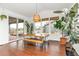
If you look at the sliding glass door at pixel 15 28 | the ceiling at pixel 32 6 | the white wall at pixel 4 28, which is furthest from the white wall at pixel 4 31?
the ceiling at pixel 32 6

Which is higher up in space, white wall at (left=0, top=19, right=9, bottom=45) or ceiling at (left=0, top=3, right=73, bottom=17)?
ceiling at (left=0, top=3, right=73, bottom=17)

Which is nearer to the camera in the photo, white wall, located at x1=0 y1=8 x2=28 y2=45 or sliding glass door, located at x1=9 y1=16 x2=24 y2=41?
white wall, located at x1=0 y1=8 x2=28 y2=45

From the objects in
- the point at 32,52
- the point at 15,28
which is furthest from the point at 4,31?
the point at 32,52

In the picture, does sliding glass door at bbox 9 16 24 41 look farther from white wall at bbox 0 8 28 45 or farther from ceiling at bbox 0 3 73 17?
ceiling at bbox 0 3 73 17


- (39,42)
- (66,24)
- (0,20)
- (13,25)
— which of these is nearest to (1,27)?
(0,20)

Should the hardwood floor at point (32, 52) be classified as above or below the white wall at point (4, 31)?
below

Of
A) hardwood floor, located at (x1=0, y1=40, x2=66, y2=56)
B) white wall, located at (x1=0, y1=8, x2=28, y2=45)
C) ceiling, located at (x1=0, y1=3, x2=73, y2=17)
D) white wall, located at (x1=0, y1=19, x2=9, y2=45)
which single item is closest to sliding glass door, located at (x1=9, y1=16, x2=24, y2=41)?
white wall, located at (x1=0, y1=8, x2=28, y2=45)

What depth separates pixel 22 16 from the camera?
9656 millimetres

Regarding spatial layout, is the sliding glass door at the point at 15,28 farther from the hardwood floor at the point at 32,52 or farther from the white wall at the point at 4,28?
the hardwood floor at the point at 32,52

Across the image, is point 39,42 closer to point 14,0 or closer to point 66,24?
point 66,24

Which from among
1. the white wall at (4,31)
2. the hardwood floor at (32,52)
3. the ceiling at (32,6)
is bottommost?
the hardwood floor at (32,52)

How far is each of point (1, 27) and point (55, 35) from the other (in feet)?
14.6

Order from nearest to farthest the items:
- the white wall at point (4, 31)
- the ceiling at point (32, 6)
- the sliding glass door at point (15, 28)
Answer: the ceiling at point (32, 6)
the white wall at point (4, 31)
the sliding glass door at point (15, 28)

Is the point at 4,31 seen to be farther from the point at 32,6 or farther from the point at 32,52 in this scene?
the point at 32,52
